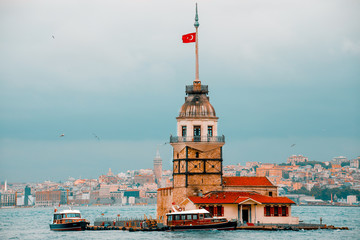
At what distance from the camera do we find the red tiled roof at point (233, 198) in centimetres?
7188

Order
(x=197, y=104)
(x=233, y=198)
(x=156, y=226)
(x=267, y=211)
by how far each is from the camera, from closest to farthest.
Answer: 1. (x=267, y=211)
2. (x=233, y=198)
3. (x=156, y=226)
4. (x=197, y=104)

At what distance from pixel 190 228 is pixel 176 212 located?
217 cm

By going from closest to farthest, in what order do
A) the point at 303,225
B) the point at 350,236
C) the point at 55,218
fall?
the point at 350,236, the point at 303,225, the point at 55,218

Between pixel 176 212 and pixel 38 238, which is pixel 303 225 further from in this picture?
pixel 38 238

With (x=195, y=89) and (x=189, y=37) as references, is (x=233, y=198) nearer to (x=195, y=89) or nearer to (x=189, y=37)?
(x=195, y=89)

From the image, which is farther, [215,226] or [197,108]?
[197,108]

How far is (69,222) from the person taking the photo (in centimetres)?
7800

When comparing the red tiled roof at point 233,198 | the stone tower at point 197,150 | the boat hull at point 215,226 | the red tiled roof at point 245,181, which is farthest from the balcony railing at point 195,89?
the boat hull at point 215,226

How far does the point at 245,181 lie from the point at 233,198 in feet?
16.2

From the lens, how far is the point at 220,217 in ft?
230

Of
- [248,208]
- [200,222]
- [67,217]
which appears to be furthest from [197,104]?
[67,217]

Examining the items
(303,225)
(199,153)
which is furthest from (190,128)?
(303,225)

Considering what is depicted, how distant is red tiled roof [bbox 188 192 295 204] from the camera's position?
71875mm

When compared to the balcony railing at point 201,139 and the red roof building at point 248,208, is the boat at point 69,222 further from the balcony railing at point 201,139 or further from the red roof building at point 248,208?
the balcony railing at point 201,139
